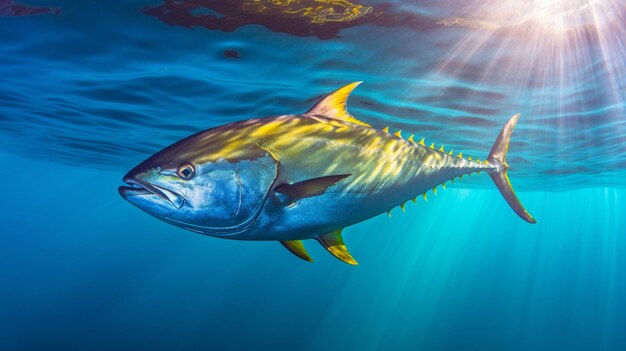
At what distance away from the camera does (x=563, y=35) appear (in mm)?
6992

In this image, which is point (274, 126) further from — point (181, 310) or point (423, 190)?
point (181, 310)

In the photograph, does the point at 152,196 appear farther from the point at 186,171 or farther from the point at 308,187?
the point at 308,187

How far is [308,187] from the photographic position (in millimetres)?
1880

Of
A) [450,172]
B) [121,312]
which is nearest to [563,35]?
[450,172]

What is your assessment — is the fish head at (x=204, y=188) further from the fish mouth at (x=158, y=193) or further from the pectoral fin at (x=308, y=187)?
the pectoral fin at (x=308, y=187)

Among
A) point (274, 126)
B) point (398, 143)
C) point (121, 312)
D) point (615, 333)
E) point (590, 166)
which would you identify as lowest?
point (615, 333)

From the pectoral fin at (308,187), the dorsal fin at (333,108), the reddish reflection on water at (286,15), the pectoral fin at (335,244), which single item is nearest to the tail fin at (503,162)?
the dorsal fin at (333,108)

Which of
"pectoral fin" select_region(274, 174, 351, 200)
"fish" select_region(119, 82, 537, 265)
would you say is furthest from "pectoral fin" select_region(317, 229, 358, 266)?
"pectoral fin" select_region(274, 174, 351, 200)

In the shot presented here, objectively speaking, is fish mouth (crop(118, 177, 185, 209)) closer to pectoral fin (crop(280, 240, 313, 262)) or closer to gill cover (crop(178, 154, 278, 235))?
gill cover (crop(178, 154, 278, 235))

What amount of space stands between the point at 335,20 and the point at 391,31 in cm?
124

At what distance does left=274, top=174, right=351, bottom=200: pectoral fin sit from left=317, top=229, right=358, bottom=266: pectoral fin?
62 centimetres

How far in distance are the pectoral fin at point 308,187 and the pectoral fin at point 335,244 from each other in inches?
24.4

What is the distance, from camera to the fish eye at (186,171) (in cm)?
188

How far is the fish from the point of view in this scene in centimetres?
186
